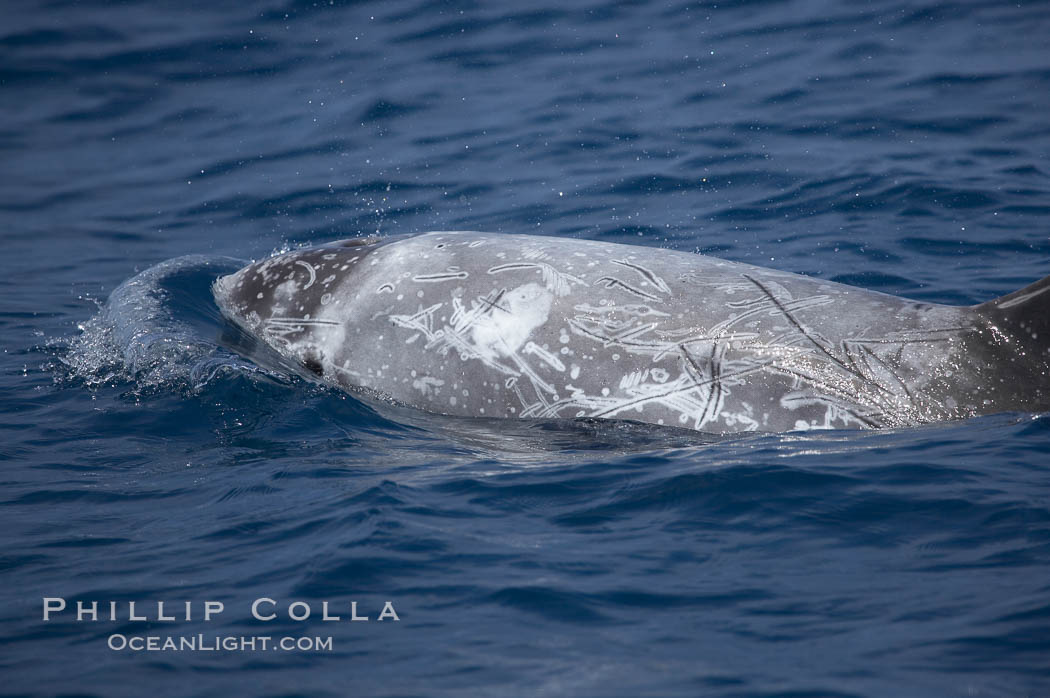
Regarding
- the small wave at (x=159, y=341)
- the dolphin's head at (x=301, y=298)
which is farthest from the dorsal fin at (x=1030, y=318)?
the small wave at (x=159, y=341)

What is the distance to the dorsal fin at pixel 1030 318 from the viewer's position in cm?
572

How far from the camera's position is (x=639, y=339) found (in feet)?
20.3

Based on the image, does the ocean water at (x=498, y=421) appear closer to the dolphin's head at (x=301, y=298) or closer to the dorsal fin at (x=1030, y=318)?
the dolphin's head at (x=301, y=298)

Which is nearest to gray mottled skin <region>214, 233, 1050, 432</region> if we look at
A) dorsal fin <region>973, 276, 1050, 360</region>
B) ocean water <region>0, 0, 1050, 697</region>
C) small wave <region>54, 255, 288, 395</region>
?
dorsal fin <region>973, 276, 1050, 360</region>

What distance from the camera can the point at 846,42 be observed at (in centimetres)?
1481

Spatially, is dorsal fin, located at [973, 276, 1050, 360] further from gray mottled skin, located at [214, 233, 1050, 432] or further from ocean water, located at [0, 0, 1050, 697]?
ocean water, located at [0, 0, 1050, 697]

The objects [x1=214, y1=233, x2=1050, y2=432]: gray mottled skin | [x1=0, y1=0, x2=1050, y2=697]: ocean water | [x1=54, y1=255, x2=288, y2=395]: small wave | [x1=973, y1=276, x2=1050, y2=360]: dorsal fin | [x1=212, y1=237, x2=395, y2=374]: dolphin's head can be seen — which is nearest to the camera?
[x1=0, y1=0, x2=1050, y2=697]: ocean water

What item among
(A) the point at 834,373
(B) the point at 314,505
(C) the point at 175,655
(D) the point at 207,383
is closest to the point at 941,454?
(A) the point at 834,373

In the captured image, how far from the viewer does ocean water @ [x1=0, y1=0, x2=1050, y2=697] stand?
4.21 metres

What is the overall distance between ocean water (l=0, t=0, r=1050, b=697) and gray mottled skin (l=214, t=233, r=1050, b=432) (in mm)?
201

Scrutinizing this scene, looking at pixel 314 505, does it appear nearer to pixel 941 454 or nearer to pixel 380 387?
pixel 380 387

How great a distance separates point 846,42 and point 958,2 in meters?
1.89

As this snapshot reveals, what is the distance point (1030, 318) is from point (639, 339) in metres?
2.13

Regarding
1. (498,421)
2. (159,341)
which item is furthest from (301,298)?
(498,421)
